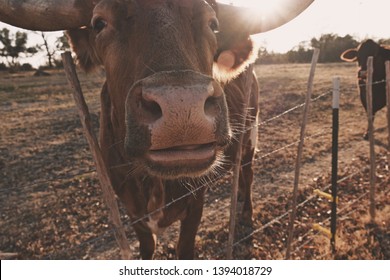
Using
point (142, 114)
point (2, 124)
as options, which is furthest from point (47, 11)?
point (2, 124)

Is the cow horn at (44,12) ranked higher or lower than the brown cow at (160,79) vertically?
higher

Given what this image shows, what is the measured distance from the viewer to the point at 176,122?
1444mm

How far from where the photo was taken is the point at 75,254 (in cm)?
393

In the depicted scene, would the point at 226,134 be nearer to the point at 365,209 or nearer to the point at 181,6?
the point at 181,6

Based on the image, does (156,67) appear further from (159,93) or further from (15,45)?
(15,45)

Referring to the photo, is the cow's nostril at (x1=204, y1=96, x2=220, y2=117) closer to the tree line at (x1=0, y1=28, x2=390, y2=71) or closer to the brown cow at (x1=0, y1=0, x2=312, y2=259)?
the brown cow at (x1=0, y1=0, x2=312, y2=259)

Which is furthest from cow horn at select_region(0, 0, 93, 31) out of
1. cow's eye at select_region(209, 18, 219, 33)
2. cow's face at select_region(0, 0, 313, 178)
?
cow's eye at select_region(209, 18, 219, 33)

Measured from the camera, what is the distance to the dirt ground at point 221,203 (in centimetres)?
392

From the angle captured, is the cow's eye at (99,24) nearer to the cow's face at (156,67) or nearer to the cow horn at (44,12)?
the cow's face at (156,67)

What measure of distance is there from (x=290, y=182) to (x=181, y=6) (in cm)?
439

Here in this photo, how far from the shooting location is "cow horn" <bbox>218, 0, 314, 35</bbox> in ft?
9.83

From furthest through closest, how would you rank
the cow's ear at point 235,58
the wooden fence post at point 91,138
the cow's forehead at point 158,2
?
1. the cow's ear at point 235,58
2. the cow's forehead at point 158,2
3. the wooden fence post at point 91,138

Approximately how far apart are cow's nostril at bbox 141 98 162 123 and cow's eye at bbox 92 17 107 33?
93 centimetres

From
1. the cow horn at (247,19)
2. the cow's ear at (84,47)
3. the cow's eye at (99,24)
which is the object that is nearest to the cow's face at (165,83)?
the cow's eye at (99,24)
